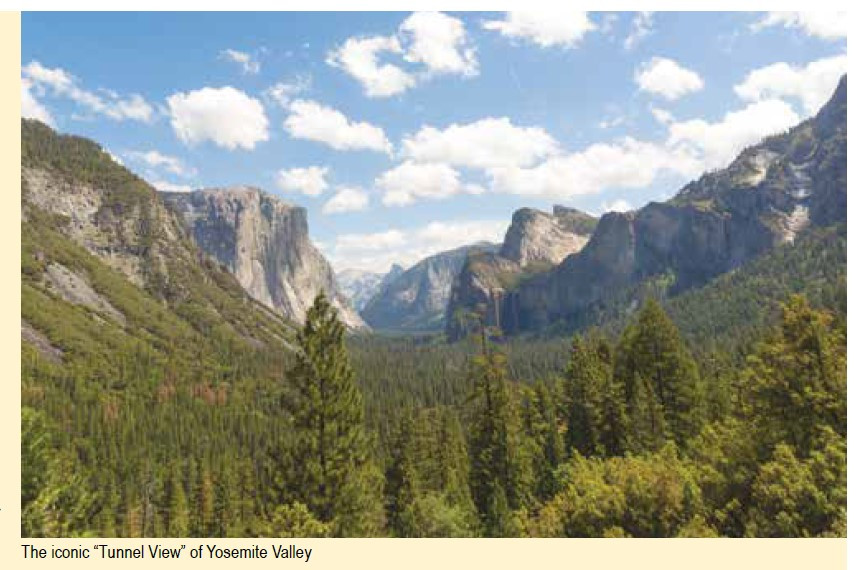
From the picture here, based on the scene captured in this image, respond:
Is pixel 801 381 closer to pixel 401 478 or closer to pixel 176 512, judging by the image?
pixel 401 478

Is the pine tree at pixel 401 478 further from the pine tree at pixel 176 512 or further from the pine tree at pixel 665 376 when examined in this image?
the pine tree at pixel 176 512

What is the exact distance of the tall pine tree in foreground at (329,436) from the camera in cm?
2339

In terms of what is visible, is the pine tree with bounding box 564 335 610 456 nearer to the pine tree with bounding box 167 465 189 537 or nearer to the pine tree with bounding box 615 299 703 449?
the pine tree with bounding box 615 299 703 449

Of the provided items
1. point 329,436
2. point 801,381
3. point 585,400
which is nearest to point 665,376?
point 585,400

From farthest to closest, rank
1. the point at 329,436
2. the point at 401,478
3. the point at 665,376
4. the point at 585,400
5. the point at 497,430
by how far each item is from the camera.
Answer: the point at 401,478 → the point at 585,400 → the point at 665,376 → the point at 497,430 → the point at 329,436

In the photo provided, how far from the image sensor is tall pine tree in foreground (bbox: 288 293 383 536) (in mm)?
23391

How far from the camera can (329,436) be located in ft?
78.9

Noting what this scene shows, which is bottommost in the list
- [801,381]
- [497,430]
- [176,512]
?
[176,512]

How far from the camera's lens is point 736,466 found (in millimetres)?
19047

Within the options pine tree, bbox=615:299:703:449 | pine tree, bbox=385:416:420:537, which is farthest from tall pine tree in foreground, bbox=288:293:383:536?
pine tree, bbox=385:416:420:537

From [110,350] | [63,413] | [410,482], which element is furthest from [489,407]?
[110,350]

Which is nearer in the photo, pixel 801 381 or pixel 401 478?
pixel 801 381

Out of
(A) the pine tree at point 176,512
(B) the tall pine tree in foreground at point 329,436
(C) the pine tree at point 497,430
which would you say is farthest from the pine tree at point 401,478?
(A) the pine tree at point 176,512

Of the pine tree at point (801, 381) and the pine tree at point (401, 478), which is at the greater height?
the pine tree at point (801, 381)
